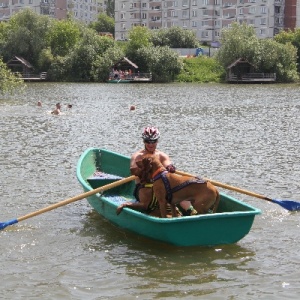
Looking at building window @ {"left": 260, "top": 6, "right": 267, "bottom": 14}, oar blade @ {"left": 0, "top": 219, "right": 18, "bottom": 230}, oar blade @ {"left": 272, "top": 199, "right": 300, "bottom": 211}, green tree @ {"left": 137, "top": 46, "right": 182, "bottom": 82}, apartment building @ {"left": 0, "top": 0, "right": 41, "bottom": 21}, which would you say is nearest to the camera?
oar blade @ {"left": 0, "top": 219, "right": 18, "bottom": 230}

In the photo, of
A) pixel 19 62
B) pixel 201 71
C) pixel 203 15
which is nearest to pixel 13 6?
pixel 203 15

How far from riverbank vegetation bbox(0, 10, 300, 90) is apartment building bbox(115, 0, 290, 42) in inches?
902

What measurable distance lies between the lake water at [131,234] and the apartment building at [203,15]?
86885 mm

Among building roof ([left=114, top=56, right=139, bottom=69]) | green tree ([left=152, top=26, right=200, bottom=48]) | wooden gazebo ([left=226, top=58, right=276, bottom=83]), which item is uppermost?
green tree ([left=152, top=26, right=200, bottom=48])

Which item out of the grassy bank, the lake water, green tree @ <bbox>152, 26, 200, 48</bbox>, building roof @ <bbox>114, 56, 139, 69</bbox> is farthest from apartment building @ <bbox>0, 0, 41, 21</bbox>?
the lake water

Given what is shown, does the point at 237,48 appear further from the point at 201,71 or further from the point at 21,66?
the point at 21,66

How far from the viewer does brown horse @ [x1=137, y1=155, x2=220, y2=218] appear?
10891mm

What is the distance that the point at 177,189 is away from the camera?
429 inches

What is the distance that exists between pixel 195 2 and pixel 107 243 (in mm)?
113767

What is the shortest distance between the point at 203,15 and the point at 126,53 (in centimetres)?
3792

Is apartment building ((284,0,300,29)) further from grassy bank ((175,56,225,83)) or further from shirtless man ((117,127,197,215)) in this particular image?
shirtless man ((117,127,197,215))

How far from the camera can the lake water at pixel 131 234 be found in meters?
9.62

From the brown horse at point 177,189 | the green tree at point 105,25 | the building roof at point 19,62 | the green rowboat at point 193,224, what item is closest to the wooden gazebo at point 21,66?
the building roof at point 19,62

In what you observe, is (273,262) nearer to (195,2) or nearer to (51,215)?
(51,215)
